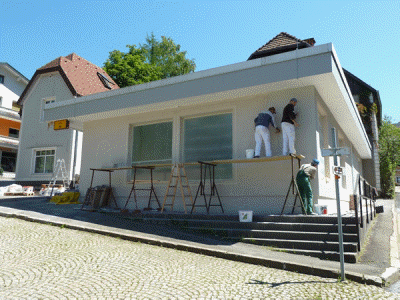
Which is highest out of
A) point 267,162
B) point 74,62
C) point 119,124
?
point 74,62

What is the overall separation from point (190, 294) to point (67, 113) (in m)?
9.91

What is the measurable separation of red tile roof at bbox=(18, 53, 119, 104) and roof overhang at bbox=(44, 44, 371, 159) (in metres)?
9.23

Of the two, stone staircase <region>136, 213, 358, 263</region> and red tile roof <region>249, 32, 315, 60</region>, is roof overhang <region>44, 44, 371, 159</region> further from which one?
red tile roof <region>249, 32, 315, 60</region>

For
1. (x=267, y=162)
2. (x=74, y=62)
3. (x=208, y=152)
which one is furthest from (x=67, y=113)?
(x=74, y=62)

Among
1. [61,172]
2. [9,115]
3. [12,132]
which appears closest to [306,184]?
[61,172]

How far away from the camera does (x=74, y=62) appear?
24.0 m

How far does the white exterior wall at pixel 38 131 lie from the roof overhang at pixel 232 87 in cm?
899

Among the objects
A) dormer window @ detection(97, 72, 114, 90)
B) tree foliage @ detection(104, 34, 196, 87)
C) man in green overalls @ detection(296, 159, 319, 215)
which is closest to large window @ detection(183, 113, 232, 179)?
man in green overalls @ detection(296, 159, 319, 215)

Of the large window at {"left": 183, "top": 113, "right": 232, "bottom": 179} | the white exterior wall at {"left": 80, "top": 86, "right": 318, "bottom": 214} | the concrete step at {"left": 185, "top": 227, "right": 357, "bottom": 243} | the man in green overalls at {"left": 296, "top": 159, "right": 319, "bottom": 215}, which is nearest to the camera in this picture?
the concrete step at {"left": 185, "top": 227, "right": 357, "bottom": 243}

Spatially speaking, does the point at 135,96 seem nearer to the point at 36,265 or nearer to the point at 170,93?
the point at 170,93

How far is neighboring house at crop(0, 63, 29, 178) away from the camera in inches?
1206

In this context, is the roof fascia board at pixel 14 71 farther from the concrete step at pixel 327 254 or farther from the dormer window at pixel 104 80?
the concrete step at pixel 327 254

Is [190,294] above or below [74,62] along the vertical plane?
below

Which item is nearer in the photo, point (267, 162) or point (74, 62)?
point (267, 162)
